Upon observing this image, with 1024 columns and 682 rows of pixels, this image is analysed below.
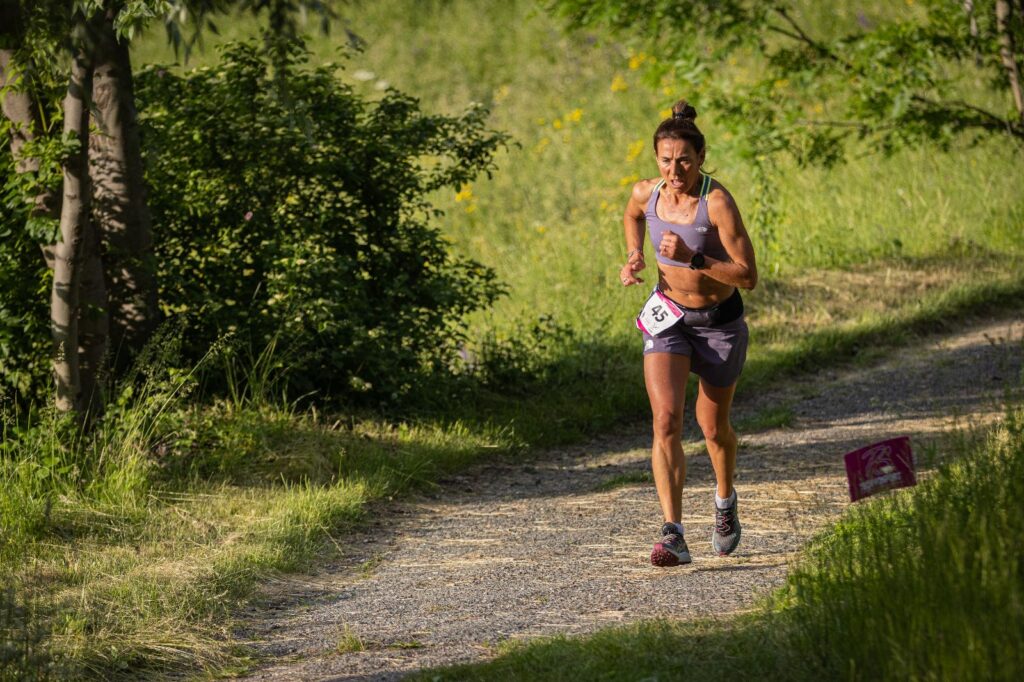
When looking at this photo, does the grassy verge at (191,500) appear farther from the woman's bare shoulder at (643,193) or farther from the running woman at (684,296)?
the woman's bare shoulder at (643,193)

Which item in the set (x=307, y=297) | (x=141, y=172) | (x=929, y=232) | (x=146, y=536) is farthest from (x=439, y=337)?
(x=929, y=232)

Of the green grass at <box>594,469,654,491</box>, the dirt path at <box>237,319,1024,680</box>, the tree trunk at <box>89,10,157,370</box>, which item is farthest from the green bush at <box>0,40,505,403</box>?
the green grass at <box>594,469,654,491</box>

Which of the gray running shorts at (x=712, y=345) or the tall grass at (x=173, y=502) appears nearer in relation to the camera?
the tall grass at (x=173, y=502)

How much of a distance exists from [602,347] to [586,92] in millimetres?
11284

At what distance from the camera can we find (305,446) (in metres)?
8.43

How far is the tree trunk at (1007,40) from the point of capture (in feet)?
36.4

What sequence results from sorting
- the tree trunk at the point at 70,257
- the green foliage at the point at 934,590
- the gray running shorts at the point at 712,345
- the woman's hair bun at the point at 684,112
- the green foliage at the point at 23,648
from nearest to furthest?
1. the green foliage at the point at 934,590
2. the green foliage at the point at 23,648
3. the woman's hair bun at the point at 684,112
4. the gray running shorts at the point at 712,345
5. the tree trunk at the point at 70,257

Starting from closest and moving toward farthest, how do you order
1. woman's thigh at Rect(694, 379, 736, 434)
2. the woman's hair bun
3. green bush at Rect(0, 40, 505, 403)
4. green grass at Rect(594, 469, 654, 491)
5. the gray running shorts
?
the woman's hair bun → the gray running shorts → woman's thigh at Rect(694, 379, 736, 434) → green grass at Rect(594, 469, 654, 491) → green bush at Rect(0, 40, 505, 403)

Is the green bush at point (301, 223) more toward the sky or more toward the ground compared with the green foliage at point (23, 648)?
more toward the sky

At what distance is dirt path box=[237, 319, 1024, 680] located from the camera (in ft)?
18.0

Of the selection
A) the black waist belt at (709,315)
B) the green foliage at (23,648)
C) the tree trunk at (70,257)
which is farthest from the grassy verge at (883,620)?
the tree trunk at (70,257)

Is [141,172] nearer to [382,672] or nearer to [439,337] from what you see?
[439,337]

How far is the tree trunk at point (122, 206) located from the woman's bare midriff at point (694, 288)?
12.5ft

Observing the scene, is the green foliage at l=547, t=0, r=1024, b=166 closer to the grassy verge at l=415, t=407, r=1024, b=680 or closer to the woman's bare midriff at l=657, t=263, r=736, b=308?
the woman's bare midriff at l=657, t=263, r=736, b=308
